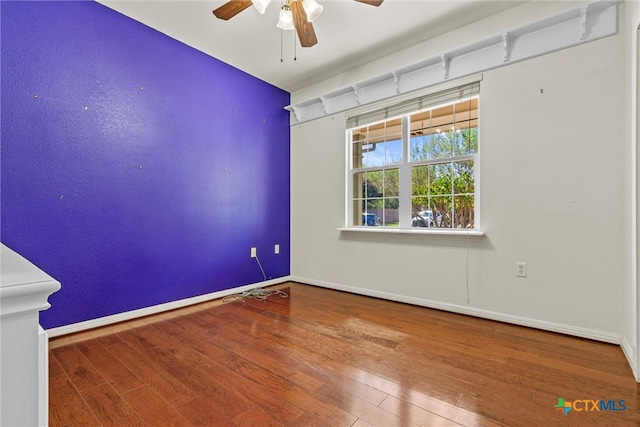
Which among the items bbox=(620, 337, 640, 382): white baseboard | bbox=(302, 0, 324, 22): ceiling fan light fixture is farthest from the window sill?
bbox=(302, 0, 324, 22): ceiling fan light fixture

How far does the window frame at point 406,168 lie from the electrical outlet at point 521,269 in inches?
14.9

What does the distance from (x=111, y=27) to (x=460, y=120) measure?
3.27 meters

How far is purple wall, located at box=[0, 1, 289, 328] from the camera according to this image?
7.06 feet

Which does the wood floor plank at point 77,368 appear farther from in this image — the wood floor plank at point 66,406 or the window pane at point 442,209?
the window pane at point 442,209

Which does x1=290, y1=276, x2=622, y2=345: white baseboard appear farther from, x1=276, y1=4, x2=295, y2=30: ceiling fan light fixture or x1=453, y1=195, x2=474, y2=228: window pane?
x1=276, y1=4, x2=295, y2=30: ceiling fan light fixture

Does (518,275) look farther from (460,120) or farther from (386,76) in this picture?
(386,76)

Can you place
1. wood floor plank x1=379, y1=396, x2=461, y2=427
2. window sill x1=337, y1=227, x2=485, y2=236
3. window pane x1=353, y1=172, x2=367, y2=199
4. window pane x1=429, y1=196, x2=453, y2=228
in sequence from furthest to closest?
window pane x1=353, y1=172, x2=367, y2=199, window pane x1=429, y1=196, x2=453, y2=228, window sill x1=337, y1=227, x2=485, y2=236, wood floor plank x1=379, y1=396, x2=461, y2=427

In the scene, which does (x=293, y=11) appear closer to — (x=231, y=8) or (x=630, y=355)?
(x=231, y=8)

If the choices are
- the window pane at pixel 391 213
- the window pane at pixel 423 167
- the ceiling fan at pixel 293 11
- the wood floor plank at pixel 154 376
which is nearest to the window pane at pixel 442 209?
the window pane at pixel 423 167

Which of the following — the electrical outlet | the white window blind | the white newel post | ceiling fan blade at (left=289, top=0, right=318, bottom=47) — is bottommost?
the electrical outlet

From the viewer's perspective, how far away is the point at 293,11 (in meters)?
2.13

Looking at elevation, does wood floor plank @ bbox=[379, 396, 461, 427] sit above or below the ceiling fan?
below

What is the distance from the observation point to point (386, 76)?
10.6ft

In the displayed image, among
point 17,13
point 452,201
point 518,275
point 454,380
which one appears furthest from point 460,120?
point 17,13
